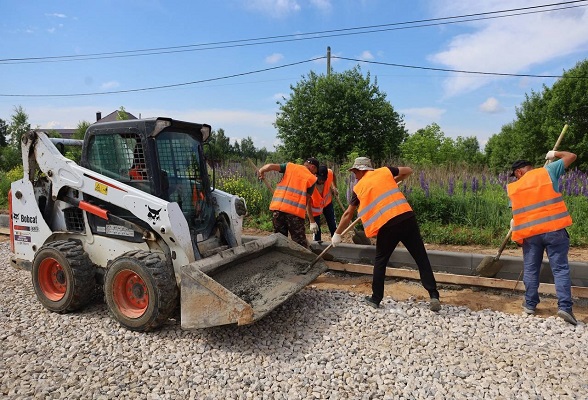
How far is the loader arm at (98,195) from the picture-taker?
4082mm

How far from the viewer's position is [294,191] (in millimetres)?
5730

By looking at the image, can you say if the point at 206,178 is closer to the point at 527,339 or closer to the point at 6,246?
the point at 527,339

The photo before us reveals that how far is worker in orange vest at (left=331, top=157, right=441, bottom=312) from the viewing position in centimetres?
448

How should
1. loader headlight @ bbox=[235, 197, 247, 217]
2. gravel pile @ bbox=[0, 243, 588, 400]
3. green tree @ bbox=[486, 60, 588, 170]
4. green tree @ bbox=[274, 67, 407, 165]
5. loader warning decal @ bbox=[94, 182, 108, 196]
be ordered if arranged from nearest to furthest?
gravel pile @ bbox=[0, 243, 588, 400]
loader warning decal @ bbox=[94, 182, 108, 196]
loader headlight @ bbox=[235, 197, 247, 217]
green tree @ bbox=[274, 67, 407, 165]
green tree @ bbox=[486, 60, 588, 170]

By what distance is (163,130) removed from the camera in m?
4.43

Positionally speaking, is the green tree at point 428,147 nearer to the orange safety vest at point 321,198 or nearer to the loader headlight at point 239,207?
the orange safety vest at point 321,198

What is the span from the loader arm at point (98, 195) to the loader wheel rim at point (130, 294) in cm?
41

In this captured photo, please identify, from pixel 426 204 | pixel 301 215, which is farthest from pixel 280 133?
pixel 301 215

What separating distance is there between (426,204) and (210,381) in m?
5.81

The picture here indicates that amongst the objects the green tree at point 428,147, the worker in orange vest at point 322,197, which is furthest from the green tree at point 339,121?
the worker in orange vest at point 322,197

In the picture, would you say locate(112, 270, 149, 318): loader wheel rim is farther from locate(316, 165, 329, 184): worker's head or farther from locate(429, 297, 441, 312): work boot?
locate(316, 165, 329, 184): worker's head

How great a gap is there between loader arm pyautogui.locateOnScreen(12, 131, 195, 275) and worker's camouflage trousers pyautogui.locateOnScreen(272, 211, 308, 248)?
6.23ft


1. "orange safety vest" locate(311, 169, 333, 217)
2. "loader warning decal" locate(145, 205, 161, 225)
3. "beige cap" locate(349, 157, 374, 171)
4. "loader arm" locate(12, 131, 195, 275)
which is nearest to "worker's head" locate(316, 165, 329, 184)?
"orange safety vest" locate(311, 169, 333, 217)

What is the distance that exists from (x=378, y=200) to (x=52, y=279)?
3776 millimetres
